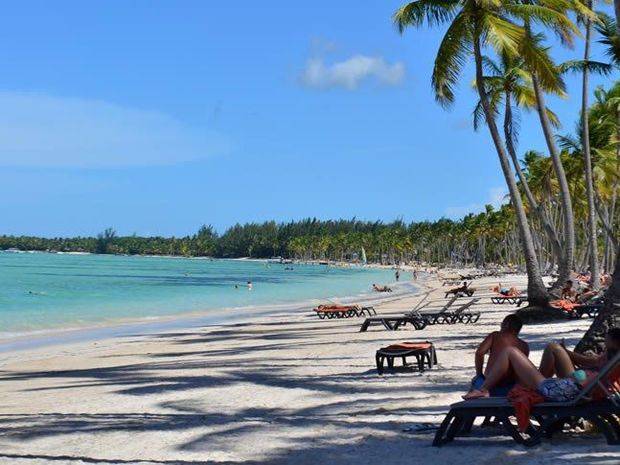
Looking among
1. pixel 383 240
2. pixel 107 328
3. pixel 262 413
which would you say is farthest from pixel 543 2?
pixel 383 240

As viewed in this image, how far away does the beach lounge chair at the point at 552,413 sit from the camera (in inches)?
220

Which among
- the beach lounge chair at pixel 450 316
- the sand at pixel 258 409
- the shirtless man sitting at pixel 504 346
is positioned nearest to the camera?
the sand at pixel 258 409

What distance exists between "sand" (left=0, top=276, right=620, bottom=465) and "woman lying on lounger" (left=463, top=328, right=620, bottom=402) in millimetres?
399

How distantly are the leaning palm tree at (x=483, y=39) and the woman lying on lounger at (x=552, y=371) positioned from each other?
11.5m

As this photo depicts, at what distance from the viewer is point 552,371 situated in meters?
6.37

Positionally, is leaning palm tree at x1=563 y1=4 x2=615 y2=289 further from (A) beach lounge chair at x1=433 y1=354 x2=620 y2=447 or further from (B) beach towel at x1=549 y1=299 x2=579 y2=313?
Result: (A) beach lounge chair at x1=433 y1=354 x2=620 y2=447

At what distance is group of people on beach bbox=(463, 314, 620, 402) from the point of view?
227 inches

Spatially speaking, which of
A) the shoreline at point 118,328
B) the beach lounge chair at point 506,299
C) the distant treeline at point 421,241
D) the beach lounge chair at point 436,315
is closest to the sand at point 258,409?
the beach lounge chair at point 436,315

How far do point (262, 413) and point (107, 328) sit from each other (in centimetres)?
2176

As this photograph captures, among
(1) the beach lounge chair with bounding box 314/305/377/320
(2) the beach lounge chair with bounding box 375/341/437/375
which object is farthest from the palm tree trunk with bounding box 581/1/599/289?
(2) the beach lounge chair with bounding box 375/341/437/375

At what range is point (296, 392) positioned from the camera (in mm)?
9297

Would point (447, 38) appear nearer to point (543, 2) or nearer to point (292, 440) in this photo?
point (543, 2)

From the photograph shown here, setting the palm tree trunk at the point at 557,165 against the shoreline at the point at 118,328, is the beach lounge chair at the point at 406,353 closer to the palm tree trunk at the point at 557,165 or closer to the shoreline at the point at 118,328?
the palm tree trunk at the point at 557,165

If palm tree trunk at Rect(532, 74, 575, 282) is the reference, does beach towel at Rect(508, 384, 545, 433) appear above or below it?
below
